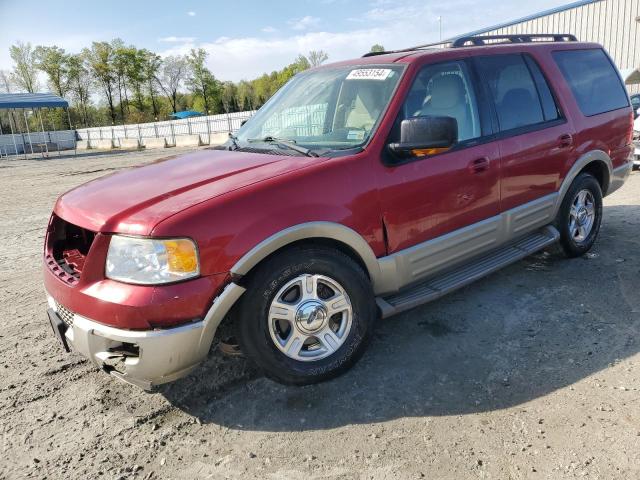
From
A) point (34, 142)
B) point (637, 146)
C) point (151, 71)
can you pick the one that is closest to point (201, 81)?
point (151, 71)

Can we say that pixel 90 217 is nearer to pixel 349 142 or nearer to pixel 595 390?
pixel 349 142

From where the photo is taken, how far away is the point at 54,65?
2185 inches

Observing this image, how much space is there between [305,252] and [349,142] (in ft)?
2.82

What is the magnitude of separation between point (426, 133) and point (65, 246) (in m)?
2.36

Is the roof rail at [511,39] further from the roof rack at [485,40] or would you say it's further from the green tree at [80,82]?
the green tree at [80,82]

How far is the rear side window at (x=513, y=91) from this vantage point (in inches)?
153

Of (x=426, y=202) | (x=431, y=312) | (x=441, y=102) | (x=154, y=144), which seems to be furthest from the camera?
(x=154, y=144)

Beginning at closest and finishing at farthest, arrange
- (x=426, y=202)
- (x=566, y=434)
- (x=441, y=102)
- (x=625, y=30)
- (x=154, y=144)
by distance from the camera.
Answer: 1. (x=566, y=434)
2. (x=426, y=202)
3. (x=441, y=102)
4. (x=625, y=30)
5. (x=154, y=144)

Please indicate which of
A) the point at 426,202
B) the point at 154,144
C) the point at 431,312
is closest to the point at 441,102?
the point at 426,202

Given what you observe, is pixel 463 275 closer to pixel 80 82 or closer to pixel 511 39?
pixel 511 39

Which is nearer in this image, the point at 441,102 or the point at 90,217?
the point at 90,217

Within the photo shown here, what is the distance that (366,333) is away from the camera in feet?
10.2

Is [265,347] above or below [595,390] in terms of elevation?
above

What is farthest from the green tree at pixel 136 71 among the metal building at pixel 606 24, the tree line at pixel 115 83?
the metal building at pixel 606 24
